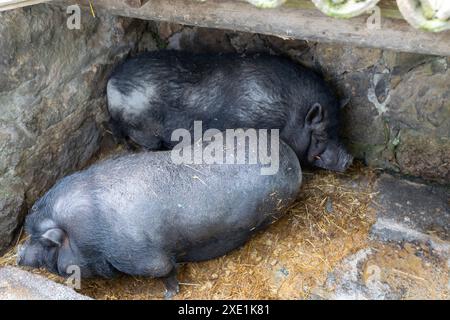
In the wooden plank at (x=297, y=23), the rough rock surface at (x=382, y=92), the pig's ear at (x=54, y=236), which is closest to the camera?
the wooden plank at (x=297, y=23)

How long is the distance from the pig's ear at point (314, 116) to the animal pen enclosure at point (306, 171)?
0.37 meters

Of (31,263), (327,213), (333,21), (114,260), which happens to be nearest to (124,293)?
(114,260)

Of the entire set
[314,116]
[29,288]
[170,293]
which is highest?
[314,116]

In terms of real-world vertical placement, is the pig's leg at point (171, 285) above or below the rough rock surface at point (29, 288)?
below

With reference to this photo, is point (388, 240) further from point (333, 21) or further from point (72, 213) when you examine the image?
point (72, 213)

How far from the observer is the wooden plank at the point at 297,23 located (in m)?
2.56

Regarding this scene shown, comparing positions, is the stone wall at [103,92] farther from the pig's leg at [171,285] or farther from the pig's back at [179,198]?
the pig's leg at [171,285]

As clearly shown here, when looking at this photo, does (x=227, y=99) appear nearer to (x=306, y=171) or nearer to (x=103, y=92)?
(x=306, y=171)

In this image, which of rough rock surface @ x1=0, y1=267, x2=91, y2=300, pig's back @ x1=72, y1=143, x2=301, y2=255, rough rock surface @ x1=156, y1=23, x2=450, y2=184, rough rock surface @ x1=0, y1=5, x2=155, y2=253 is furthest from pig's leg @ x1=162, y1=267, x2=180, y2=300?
rough rock surface @ x1=156, y1=23, x2=450, y2=184

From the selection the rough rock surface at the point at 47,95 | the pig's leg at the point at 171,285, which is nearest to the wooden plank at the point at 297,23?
the rough rock surface at the point at 47,95

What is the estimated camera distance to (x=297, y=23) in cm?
276

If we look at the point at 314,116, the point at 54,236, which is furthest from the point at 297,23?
the point at 54,236

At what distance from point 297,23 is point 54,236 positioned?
77.1 inches

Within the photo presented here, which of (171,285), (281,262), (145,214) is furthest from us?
(281,262)
